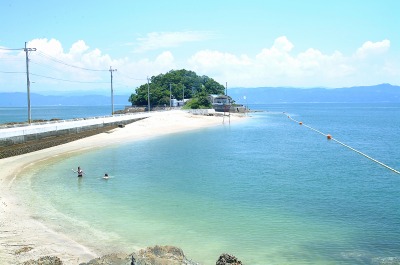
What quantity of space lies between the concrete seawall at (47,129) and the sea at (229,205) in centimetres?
736

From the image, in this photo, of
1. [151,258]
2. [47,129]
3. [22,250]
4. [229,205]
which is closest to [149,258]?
[151,258]

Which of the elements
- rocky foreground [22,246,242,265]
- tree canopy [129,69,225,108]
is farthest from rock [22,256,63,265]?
tree canopy [129,69,225,108]

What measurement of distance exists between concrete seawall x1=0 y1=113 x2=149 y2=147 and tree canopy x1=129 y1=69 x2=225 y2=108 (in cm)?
6584

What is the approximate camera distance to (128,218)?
23562mm

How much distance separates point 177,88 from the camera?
167000 millimetres

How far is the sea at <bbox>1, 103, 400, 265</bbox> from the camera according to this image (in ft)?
63.1

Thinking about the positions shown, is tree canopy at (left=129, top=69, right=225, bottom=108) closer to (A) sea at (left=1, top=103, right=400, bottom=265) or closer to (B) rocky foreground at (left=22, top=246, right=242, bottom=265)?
(A) sea at (left=1, top=103, right=400, bottom=265)

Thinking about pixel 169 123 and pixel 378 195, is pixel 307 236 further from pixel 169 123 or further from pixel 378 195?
pixel 169 123

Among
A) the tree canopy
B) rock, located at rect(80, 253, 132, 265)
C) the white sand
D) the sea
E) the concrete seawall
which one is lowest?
the sea

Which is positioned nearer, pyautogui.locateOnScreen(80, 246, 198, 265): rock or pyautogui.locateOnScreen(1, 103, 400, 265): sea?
pyautogui.locateOnScreen(80, 246, 198, 265): rock

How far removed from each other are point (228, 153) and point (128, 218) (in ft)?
103

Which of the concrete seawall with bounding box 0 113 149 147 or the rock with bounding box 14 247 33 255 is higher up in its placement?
the concrete seawall with bounding box 0 113 149 147

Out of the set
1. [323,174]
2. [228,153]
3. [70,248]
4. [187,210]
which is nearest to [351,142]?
[228,153]

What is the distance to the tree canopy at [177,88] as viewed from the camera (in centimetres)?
15012
